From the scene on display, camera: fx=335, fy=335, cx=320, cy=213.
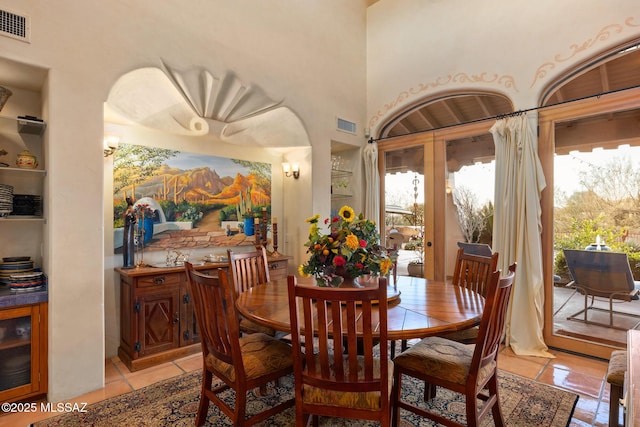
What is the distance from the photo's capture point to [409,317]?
185 cm

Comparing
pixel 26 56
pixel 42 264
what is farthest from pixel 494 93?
pixel 42 264

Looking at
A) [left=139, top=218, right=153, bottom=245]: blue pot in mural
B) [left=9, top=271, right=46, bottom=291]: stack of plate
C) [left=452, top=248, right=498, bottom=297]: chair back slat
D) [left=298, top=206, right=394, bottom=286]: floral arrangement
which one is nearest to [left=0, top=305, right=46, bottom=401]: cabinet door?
[left=9, top=271, right=46, bottom=291]: stack of plate

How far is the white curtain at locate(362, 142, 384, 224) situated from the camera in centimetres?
476

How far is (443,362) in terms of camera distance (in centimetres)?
187

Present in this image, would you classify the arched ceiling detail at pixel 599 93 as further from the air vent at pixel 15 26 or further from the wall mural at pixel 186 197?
the air vent at pixel 15 26

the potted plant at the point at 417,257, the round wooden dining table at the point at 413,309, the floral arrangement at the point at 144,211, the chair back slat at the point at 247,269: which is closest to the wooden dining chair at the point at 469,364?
the round wooden dining table at the point at 413,309

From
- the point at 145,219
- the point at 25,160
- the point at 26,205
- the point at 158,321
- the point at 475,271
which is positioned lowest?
the point at 158,321

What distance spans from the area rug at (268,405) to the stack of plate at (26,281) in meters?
0.90

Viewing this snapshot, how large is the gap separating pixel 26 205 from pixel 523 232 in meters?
4.37

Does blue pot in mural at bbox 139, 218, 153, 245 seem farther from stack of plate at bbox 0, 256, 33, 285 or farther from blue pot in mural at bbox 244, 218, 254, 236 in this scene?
blue pot in mural at bbox 244, 218, 254, 236

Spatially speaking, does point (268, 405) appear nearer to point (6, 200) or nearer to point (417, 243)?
point (6, 200)

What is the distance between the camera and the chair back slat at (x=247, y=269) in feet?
9.11

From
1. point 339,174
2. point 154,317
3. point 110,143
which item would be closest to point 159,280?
point 154,317

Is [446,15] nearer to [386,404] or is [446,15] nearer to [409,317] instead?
[409,317]
